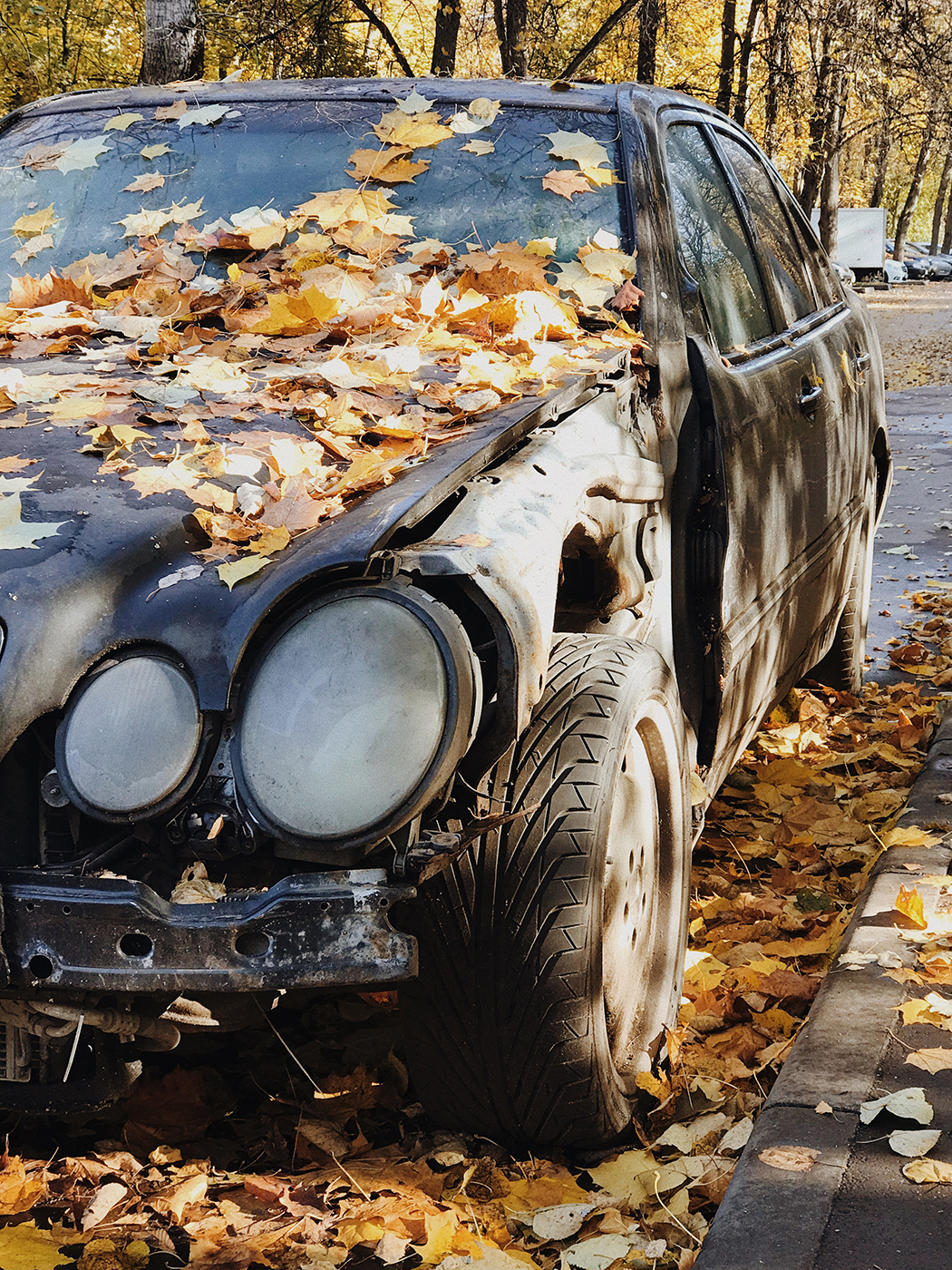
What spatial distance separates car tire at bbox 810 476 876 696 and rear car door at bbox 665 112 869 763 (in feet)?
1.02

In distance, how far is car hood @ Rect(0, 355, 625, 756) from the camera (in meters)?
1.88

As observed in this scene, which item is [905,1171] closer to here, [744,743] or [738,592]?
[738,592]

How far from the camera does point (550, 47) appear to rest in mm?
15766

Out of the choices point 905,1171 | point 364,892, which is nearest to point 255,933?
point 364,892

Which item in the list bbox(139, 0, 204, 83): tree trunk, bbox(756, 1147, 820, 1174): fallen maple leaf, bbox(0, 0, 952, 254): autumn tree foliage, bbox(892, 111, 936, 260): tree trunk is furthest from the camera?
bbox(892, 111, 936, 260): tree trunk

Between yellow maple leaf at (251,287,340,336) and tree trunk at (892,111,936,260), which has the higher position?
yellow maple leaf at (251,287,340,336)

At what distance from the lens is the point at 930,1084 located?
2.38 metres

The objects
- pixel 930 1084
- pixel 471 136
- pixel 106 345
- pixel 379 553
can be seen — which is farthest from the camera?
pixel 471 136

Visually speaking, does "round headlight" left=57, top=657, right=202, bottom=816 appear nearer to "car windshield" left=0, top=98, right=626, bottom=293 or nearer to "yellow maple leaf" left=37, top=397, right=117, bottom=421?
"yellow maple leaf" left=37, top=397, right=117, bottom=421

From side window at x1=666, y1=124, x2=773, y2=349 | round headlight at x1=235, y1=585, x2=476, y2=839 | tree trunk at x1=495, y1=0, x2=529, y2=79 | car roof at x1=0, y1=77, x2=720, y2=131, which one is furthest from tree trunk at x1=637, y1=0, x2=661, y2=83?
round headlight at x1=235, y1=585, x2=476, y2=839

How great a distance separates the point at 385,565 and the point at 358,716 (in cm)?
23

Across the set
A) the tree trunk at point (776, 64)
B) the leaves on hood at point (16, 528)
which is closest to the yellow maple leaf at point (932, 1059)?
the leaves on hood at point (16, 528)

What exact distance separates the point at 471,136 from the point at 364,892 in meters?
2.41

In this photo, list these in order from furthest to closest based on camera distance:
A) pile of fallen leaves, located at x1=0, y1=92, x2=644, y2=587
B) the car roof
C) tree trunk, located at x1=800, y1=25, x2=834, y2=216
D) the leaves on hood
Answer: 1. tree trunk, located at x1=800, y1=25, x2=834, y2=216
2. the car roof
3. pile of fallen leaves, located at x1=0, y1=92, x2=644, y2=587
4. the leaves on hood
